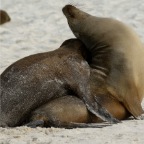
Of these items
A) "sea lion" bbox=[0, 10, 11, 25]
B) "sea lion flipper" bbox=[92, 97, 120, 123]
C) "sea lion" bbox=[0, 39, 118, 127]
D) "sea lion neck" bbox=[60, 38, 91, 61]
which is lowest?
"sea lion" bbox=[0, 10, 11, 25]

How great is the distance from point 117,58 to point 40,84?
763mm

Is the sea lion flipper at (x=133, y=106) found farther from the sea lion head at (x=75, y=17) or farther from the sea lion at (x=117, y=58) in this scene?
the sea lion head at (x=75, y=17)

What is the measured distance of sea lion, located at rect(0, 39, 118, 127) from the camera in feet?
18.8

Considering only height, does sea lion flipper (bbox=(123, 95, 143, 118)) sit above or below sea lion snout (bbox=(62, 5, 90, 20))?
below

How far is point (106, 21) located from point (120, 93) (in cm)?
83

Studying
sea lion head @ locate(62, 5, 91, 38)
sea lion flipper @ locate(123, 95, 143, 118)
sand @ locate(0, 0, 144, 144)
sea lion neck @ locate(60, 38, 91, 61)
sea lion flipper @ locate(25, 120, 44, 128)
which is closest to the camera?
sea lion flipper @ locate(25, 120, 44, 128)

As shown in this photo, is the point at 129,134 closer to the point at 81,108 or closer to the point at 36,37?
the point at 81,108

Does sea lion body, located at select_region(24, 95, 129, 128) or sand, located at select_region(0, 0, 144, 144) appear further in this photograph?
sand, located at select_region(0, 0, 144, 144)

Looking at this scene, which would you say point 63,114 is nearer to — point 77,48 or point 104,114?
point 104,114

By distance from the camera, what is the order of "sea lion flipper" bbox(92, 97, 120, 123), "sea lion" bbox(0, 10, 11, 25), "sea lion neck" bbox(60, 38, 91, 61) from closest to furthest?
"sea lion flipper" bbox(92, 97, 120, 123)
"sea lion neck" bbox(60, 38, 91, 61)
"sea lion" bbox(0, 10, 11, 25)

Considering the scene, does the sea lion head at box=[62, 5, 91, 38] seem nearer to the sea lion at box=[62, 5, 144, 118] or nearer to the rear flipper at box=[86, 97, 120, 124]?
the sea lion at box=[62, 5, 144, 118]

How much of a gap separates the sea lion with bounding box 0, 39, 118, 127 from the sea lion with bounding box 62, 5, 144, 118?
0.17 m

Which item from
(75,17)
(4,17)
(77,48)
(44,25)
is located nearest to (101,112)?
(77,48)

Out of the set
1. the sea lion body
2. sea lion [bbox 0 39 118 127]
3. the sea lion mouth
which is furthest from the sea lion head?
the sea lion body
